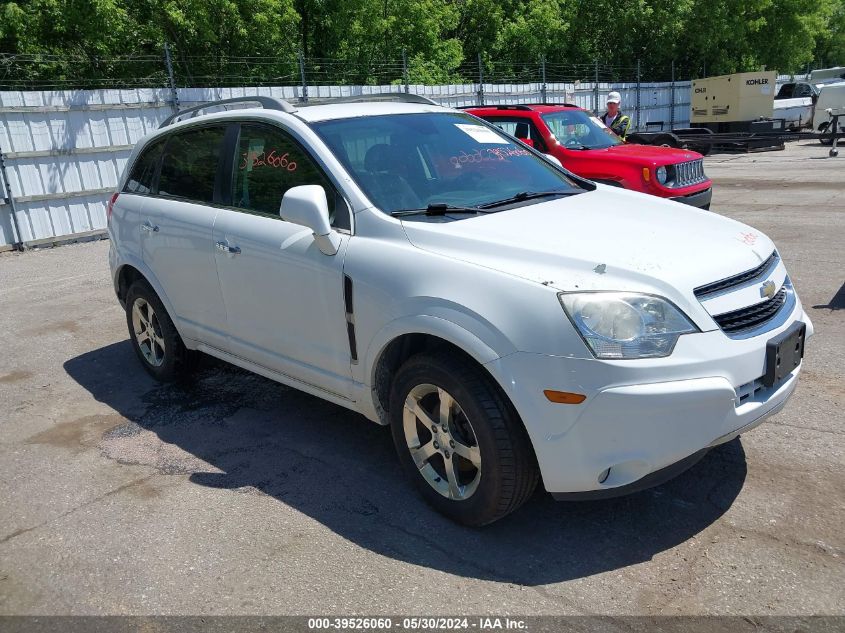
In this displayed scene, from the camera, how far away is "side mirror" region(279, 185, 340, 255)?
11.8 feet

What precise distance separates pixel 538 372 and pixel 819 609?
130cm

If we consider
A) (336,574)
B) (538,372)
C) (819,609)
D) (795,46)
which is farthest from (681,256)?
(795,46)

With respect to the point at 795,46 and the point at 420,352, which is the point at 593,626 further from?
the point at 795,46

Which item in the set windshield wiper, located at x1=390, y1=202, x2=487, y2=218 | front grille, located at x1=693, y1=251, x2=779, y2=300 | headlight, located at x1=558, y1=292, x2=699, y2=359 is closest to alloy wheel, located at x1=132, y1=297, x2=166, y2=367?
windshield wiper, located at x1=390, y1=202, x2=487, y2=218

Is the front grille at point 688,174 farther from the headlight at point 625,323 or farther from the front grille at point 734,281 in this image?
the headlight at point 625,323

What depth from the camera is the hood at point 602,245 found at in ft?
9.97

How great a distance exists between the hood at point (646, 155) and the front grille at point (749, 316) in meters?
6.36

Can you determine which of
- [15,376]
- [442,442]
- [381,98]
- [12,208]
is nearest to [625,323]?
[442,442]

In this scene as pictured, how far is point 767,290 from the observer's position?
3.34 m

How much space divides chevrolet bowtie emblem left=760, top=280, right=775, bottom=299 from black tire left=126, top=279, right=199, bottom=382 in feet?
12.1

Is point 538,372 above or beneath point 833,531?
above

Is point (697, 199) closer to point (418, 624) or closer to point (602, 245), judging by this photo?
point (602, 245)

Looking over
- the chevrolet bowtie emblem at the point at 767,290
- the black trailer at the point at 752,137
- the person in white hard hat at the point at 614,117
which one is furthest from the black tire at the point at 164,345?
the black trailer at the point at 752,137

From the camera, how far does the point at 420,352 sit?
3.37 meters
